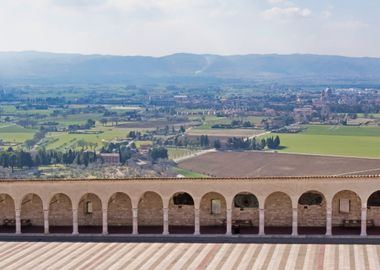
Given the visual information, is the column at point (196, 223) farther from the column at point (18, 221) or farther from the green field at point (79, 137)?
the green field at point (79, 137)

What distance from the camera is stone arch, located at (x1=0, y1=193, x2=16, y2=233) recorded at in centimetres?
3647

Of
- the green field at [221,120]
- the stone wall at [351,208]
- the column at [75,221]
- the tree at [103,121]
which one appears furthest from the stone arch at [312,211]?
the tree at [103,121]

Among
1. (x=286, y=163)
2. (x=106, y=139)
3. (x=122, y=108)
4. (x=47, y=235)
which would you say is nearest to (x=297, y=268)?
(x=47, y=235)

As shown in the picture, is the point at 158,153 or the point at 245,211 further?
the point at 158,153

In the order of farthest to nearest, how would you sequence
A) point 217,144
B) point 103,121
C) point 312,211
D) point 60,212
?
point 103,121 < point 217,144 < point 60,212 < point 312,211

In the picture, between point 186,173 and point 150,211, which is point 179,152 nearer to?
point 186,173

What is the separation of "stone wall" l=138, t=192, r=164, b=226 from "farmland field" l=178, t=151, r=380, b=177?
A: 135ft

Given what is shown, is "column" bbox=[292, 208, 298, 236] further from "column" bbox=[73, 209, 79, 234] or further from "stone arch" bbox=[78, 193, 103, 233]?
"column" bbox=[73, 209, 79, 234]

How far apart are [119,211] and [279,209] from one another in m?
9.06

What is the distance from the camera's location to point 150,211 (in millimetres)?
35594

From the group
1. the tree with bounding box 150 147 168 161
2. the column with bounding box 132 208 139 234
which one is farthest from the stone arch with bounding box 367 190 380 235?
the tree with bounding box 150 147 168 161

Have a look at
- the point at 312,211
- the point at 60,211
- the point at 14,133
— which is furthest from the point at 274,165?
the point at 14,133

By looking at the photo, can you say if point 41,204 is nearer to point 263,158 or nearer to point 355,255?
point 355,255

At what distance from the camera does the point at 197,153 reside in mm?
97750
